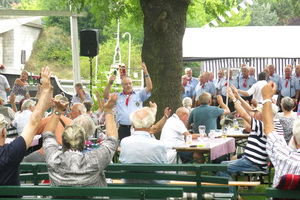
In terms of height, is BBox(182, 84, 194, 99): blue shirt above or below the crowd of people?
below

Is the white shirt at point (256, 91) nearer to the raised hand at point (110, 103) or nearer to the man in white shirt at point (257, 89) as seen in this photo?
the man in white shirt at point (257, 89)

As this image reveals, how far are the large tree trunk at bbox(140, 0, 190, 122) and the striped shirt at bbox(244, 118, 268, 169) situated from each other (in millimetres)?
4506

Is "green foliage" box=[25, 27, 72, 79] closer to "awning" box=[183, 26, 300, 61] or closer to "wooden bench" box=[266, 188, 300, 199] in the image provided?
"awning" box=[183, 26, 300, 61]

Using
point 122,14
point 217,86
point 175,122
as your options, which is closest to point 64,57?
point 217,86

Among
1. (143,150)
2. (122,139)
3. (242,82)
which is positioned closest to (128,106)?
(122,139)

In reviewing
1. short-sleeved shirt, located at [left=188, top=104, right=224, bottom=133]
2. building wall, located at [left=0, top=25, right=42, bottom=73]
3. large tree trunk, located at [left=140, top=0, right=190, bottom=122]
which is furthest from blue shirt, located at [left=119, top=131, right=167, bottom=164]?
building wall, located at [left=0, top=25, right=42, bottom=73]

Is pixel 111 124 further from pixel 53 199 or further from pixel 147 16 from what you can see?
pixel 147 16

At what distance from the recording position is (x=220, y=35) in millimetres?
23828

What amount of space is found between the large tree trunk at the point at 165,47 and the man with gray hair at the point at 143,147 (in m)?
6.64

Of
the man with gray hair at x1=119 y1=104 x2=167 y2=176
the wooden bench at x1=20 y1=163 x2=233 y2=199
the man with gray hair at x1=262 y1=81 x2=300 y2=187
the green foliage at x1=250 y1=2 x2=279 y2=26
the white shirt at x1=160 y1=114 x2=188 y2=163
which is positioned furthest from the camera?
the green foliage at x1=250 y1=2 x2=279 y2=26

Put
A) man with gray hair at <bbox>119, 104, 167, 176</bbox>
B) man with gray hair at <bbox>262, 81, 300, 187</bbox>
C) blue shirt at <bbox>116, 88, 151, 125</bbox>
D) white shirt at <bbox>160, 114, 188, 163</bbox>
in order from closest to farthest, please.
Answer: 1. man with gray hair at <bbox>262, 81, 300, 187</bbox>
2. man with gray hair at <bbox>119, 104, 167, 176</bbox>
3. white shirt at <bbox>160, 114, 188, 163</bbox>
4. blue shirt at <bbox>116, 88, 151, 125</bbox>

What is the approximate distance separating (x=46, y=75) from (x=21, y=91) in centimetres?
1654

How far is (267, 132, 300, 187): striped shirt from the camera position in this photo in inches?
243

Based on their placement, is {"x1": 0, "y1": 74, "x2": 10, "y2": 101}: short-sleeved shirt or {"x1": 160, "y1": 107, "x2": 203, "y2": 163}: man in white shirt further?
{"x1": 0, "y1": 74, "x2": 10, "y2": 101}: short-sleeved shirt
